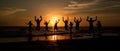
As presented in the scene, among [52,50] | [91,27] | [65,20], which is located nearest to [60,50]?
[52,50]

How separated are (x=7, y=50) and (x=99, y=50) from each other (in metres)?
8.18

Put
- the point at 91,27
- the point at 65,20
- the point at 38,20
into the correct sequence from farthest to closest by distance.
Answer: the point at 65,20
the point at 38,20
the point at 91,27

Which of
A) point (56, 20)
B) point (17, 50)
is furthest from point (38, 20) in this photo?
point (17, 50)

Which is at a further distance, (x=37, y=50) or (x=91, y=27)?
(x=91, y=27)

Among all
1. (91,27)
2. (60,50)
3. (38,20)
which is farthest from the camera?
(38,20)

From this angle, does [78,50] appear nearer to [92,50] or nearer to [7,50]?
[92,50]

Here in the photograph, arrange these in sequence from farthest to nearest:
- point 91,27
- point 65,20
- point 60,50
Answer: point 65,20, point 91,27, point 60,50

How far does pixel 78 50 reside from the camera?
2142 centimetres

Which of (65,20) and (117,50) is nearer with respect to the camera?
(117,50)

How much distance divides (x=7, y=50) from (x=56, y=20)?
3544cm

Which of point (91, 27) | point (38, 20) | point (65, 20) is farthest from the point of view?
point (65, 20)

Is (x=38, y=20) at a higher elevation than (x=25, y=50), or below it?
higher

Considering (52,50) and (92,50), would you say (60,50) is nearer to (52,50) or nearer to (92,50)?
(52,50)

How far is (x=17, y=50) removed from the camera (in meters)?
21.6
